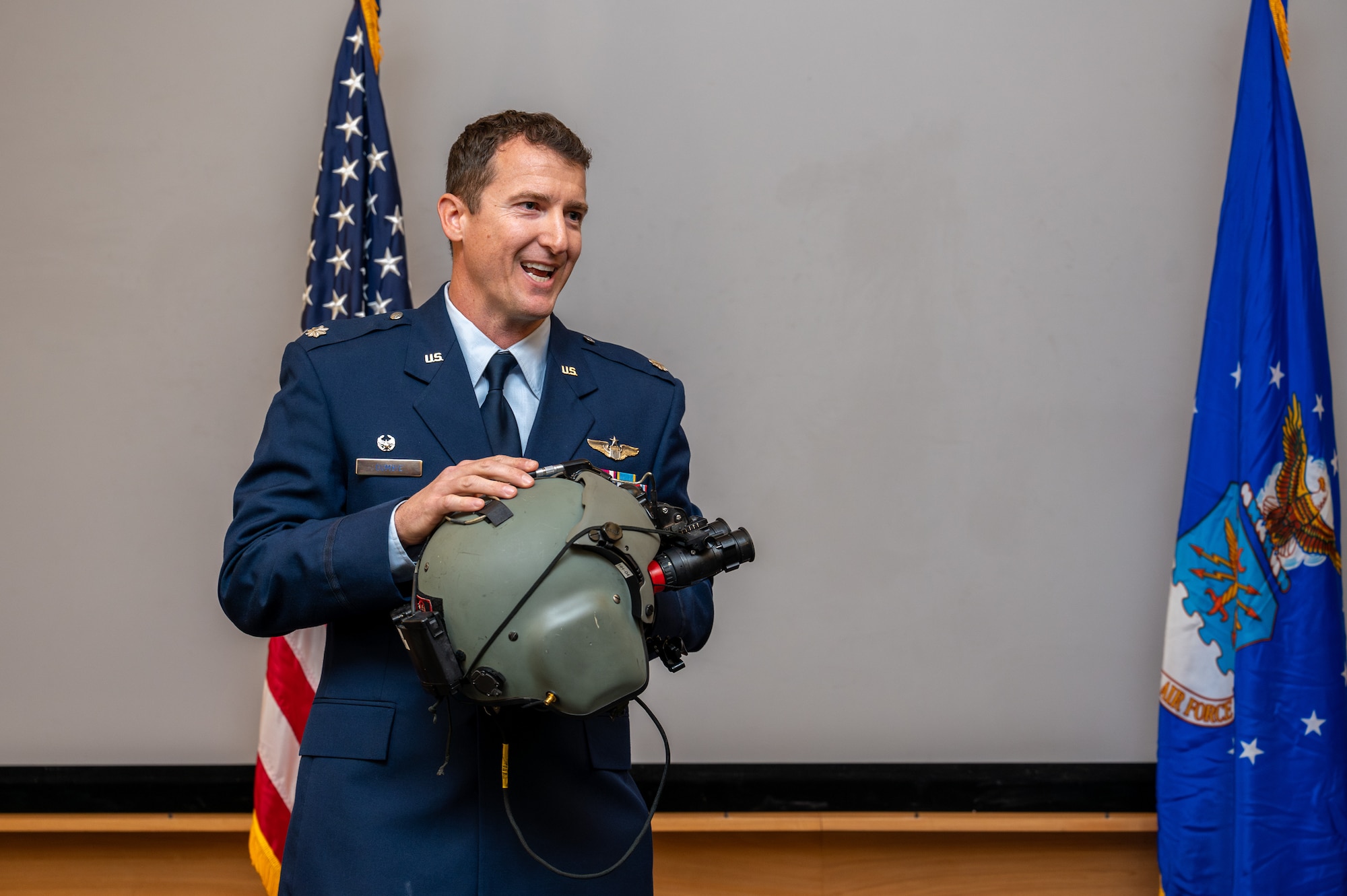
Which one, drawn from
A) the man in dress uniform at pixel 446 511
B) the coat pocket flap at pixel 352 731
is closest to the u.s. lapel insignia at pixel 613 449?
the man in dress uniform at pixel 446 511

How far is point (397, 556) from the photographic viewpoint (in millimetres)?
1102

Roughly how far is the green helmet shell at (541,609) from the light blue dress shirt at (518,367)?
1.13ft

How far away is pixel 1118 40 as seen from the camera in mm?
2453

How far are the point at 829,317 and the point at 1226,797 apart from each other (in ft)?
4.25

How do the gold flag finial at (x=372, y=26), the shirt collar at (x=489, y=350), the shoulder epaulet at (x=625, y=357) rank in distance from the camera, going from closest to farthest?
the shirt collar at (x=489, y=350)
the shoulder epaulet at (x=625, y=357)
the gold flag finial at (x=372, y=26)

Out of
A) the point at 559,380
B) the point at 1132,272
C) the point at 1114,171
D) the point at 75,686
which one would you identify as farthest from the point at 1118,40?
the point at 75,686

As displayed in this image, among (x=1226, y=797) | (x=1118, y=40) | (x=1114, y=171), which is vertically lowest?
(x=1226, y=797)

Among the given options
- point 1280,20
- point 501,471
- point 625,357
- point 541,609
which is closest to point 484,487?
point 501,471

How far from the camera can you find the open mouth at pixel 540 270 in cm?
134

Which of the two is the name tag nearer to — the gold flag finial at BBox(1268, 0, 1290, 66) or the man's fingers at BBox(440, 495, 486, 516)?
the man's fingers at BBox(440, 495, 486, 516)

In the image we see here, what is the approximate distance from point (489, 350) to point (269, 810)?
4.42 feet

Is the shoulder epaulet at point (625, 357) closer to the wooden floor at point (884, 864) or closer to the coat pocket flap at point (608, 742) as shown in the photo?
the coat pocket flap at point (608, 742)

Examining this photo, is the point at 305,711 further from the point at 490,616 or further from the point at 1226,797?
the point at 1226,797

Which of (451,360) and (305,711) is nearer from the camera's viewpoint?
(451,360)
